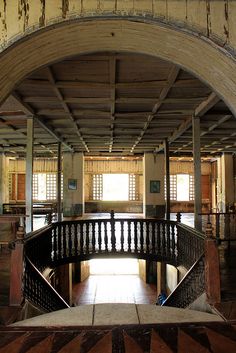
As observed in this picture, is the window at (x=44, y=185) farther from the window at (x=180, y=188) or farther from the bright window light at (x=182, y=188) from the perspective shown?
the bright window light at (x=182, y=188)

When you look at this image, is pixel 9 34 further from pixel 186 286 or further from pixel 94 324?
pixel 186 286

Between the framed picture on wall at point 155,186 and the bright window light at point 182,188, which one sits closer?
the framed picture on wall at point 155,186

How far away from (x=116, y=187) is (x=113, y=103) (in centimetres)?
1234

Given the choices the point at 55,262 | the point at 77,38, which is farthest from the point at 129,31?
the point at 55,262

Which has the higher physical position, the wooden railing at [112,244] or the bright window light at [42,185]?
the bright window light at [42,185]

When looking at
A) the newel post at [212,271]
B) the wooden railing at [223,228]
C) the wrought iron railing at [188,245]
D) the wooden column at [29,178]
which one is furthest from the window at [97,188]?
the newel post at [212,271]

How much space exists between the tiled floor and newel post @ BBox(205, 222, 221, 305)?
31.2 feet

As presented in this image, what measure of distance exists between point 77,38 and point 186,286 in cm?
425

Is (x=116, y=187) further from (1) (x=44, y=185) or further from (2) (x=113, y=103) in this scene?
(2) (x=113, y=103)

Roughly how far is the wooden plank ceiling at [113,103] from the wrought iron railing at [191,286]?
3.15 m

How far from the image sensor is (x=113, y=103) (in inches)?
270

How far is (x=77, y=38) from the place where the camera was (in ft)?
11.0

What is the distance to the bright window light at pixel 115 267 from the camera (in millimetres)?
17703

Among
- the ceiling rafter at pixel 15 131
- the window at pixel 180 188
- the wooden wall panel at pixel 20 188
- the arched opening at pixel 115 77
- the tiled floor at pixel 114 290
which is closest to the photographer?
the arched opening at pixel 115 77
